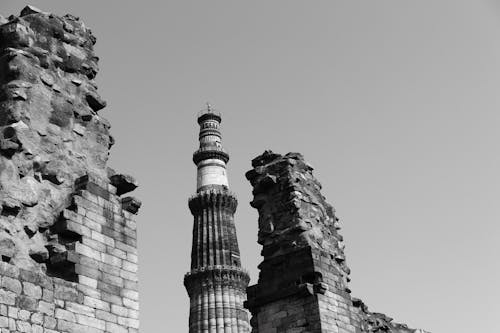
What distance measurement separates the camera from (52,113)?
6215 millimetres

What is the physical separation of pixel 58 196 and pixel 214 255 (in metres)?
19.3

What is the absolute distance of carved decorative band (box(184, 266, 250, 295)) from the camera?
24156 mm

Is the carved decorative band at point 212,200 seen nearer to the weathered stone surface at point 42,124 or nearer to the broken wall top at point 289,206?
the broken wall top at point 289,206

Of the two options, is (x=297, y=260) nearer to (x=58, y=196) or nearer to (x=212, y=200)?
(x=58, y=196)

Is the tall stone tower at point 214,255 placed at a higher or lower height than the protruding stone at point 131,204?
higher

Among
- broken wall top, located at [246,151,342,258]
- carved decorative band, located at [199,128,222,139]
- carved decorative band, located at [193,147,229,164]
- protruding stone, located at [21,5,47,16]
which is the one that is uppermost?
carved decorative band, located at [199,128,222,139]

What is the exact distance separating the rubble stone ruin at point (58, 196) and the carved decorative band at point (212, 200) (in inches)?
765

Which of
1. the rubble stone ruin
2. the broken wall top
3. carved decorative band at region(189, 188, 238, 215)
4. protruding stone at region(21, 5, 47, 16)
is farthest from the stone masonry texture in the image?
carved decorative band at region(189, 188, 238, 215)

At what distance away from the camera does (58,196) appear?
588 centimetres

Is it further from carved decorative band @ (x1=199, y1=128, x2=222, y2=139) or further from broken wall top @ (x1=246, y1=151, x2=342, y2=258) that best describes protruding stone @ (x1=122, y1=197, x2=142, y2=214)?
carved decorative band @ (x1=199, y1=128, x2=222, y2=139)

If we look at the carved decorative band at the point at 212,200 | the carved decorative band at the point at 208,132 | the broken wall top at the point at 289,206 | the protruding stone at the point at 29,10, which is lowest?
the broken wall top at the point at 289,206

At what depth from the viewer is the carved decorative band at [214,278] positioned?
24156 mm

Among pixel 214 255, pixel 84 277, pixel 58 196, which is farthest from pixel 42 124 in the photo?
pixel 214 255

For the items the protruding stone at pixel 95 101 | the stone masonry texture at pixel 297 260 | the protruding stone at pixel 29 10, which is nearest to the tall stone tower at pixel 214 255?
the stone masonry texture at pixel 297 260
